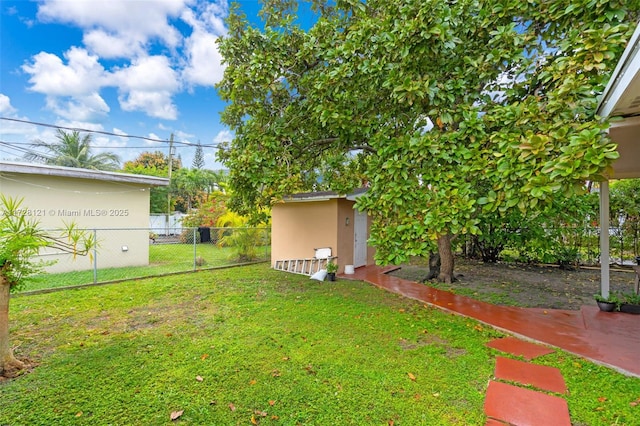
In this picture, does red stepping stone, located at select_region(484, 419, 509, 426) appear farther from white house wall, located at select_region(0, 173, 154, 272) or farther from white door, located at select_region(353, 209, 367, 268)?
white house wall, located at select_region(0, 173, 154, 272)

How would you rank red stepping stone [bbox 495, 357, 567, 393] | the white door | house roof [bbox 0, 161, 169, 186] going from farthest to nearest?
the white door < house roof [bbox 0, 161, 169, 186] < red stepping stone [bbox 495, 357, 567, 393]

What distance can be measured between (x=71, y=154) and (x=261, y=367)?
2676 centimetres

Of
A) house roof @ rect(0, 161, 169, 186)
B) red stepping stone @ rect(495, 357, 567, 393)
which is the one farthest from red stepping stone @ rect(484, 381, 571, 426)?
house roof @ rect(0, 161, 169, 186)

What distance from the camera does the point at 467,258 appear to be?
1244 cm

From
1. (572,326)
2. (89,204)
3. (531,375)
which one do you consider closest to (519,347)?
(531,375)

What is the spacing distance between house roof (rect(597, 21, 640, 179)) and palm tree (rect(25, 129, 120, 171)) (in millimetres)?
28027

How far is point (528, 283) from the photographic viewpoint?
8305 mm

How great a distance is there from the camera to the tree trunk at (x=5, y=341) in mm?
3342

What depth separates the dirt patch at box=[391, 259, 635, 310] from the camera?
21.8 ft

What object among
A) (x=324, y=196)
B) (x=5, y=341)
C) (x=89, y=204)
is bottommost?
(x=5, y=341)

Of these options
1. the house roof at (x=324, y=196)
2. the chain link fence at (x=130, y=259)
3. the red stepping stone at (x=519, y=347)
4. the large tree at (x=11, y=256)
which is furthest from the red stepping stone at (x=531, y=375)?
the chain link fence at (x=130, y=259)

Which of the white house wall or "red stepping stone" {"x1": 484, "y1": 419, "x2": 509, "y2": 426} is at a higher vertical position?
the white house wall

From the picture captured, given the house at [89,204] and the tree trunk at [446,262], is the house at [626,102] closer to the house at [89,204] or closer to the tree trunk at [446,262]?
the tree trunk at [446,262]

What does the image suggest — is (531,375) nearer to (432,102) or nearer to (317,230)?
(432,102)
